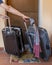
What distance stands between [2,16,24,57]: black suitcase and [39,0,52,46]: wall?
1.70 feet

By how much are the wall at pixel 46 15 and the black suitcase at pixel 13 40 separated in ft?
1.70

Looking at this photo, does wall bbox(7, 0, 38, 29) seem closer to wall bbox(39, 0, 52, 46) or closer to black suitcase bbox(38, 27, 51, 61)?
wall bbox(39, 0, 52, 46)

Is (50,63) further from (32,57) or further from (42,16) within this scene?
(42,16)

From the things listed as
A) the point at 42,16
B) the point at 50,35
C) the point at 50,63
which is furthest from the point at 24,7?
the point at 50,63

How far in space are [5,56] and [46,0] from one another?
3.96 feet

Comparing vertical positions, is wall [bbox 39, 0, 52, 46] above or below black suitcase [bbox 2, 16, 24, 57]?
above

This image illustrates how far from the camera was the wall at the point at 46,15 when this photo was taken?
267cm

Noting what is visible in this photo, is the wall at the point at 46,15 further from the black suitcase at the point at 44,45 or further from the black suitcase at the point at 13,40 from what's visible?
the black suitcase at the point at 13,40

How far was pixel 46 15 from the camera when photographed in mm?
2719

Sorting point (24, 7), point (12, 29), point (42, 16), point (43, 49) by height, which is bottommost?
point (43, 49)

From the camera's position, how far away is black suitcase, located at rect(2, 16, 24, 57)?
2418mm

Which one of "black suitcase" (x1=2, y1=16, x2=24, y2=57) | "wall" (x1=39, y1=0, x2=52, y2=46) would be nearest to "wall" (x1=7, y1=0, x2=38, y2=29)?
"wall" (x1=39, y1=0, x2=52, y2=46)

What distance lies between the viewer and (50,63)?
243 centimetres

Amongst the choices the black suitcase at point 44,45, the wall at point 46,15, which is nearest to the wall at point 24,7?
the wall at point 46,15
